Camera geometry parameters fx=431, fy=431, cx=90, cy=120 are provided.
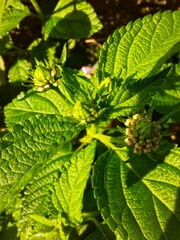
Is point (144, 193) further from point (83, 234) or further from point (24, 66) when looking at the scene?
point (24, 66)

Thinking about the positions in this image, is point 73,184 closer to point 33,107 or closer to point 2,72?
point 33,107

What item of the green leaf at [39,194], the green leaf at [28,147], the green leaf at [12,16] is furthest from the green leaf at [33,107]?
the green leaf at [12,16]

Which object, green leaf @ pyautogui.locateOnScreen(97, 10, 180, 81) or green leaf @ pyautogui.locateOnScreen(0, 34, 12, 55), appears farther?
green leaf @ pyautogui.locateOnScreen(0, 34, 12, 55)

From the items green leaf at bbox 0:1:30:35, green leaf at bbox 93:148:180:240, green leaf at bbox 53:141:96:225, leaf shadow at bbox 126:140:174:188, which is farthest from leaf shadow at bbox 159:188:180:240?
green leaf at bbox 0:1:30:35

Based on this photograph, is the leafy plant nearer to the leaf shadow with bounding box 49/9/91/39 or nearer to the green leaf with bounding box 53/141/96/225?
the green leaf with bounding box 53/141/96/225

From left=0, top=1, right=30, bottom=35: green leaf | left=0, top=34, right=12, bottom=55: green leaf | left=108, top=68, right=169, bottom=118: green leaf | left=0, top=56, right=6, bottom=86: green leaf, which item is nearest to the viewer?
left=108, top=68, right=169, bottom=118: green leaf

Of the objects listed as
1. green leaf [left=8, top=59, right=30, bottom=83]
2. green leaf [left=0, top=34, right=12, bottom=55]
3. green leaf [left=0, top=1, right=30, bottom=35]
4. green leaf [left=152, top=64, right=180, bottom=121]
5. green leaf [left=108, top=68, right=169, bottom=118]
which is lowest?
green leaf [left=152, top=64, right=180, bottom=121]

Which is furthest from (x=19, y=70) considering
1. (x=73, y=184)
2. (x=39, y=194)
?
(x=73, y=184)

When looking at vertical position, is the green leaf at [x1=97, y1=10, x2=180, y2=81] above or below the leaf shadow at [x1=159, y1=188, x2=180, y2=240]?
above
